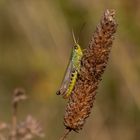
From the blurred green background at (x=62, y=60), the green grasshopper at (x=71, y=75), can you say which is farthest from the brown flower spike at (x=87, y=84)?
the blurred green background at (x=62, y=60)

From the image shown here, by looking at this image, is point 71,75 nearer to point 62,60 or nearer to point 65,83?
point 65,83

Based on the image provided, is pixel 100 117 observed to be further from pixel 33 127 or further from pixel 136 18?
pixel 33 127

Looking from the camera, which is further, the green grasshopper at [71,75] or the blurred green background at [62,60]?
the blurred green background at [62,60]

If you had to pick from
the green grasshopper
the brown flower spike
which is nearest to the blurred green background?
the green grasshopper

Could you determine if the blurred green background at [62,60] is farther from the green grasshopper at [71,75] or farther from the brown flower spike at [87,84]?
the brown flower spike at [87,84]

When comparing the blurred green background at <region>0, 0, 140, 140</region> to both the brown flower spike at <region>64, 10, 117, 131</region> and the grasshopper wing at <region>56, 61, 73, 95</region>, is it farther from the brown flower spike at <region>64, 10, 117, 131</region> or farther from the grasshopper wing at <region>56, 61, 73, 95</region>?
the brown flower spike at <region>64, 10, 117, 131</region>

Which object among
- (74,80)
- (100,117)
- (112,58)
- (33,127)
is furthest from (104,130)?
(74,80)

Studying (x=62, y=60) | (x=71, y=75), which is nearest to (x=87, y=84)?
(x=71, y=75)

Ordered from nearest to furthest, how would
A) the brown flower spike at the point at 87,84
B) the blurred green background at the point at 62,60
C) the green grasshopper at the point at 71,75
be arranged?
the brown flower spike at the point at 87,84 < the green grasshopper at the point at 71,75 < the blurred green background at the point at 62,60
